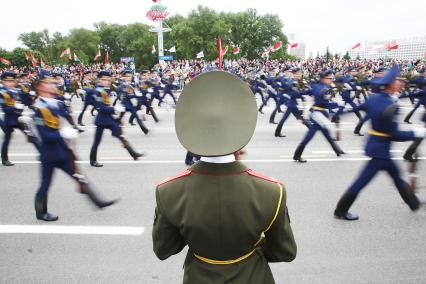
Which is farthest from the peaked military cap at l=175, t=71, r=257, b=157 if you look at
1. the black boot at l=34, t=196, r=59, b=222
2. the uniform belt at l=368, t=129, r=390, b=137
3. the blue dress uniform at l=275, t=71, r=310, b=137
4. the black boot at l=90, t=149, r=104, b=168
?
the blue dress uniform at l=275, t=71, r=310, b=137

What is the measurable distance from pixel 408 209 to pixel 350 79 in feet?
34.5

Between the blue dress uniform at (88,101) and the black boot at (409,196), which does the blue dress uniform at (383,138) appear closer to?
the black boot at (409,196)

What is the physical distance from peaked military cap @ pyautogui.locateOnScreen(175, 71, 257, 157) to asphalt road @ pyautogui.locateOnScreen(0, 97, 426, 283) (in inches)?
96.4

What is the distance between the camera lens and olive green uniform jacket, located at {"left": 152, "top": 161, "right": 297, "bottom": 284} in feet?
4.85

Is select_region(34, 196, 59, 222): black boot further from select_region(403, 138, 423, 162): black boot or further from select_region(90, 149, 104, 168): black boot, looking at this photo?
select_region(403, 138, 423, 162): black boot

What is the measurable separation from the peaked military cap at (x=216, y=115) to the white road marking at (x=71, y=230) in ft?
10.6

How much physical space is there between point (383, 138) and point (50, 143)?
14.2ft

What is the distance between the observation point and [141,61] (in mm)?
80312

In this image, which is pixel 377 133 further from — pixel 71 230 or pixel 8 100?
pixel 8 100

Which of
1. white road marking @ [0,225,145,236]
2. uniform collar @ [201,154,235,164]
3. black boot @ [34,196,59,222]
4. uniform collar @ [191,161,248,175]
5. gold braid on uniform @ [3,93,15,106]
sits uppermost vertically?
uniform collar @ [201,154,235,164]

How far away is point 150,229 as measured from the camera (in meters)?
4.39

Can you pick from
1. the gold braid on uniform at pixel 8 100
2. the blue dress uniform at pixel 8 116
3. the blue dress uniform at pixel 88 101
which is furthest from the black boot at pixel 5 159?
the blue dress uniform at pixel 88 101

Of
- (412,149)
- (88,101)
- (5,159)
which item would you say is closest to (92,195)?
(5,159)

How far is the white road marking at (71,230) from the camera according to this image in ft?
14.2
